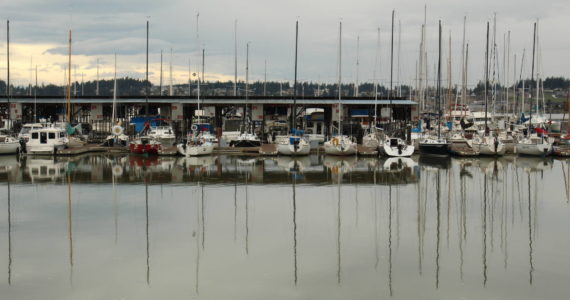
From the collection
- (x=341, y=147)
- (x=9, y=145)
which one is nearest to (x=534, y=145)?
(x=341, y=147)

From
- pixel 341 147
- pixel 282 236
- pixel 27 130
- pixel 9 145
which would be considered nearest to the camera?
pixel 282 236

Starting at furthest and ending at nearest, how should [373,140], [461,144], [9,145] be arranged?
[461,144] < [373,140] < [9,145]

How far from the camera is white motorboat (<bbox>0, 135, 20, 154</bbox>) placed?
5078 cm

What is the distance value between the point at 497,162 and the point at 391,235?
97.9 feet

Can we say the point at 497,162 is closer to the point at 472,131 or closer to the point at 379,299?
the point at 472,131

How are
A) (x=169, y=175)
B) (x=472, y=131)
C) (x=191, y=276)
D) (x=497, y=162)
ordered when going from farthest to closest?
(x=472, y=131) → (x=497, y=162) → (x=169, y=175) → (x=191, y=276)

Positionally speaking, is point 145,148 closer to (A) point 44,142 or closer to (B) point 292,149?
(A) point 44,142

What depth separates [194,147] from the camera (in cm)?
5159

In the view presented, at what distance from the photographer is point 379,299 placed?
15.2 meters

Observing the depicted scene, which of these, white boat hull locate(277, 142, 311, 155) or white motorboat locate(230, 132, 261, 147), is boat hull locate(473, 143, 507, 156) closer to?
white boat hull locate(277, 142, 311, 155)

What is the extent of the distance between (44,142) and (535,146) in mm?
38869

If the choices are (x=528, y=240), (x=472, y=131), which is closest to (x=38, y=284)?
(x=528, y=240)

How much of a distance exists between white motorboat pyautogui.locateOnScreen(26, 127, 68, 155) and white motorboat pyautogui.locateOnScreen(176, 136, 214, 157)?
9.70m

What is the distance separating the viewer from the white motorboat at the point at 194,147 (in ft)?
169
